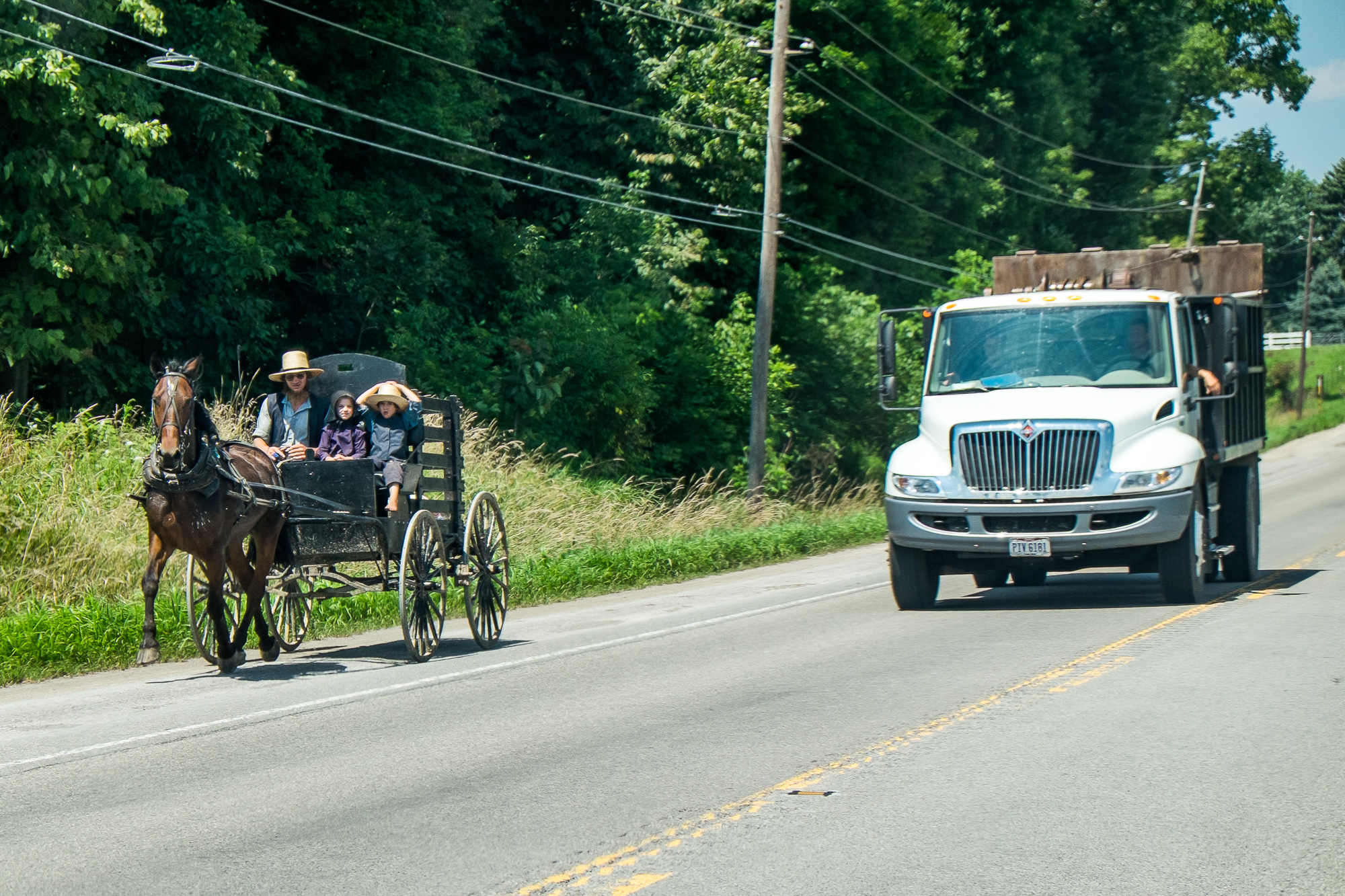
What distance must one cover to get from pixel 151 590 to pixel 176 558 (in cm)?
512

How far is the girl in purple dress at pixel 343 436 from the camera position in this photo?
1217cm

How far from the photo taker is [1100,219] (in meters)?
62.6

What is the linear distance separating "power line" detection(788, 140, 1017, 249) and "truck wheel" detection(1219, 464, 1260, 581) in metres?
17.1

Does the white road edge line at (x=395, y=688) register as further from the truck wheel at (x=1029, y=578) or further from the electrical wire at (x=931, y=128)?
the electrical wire at (x=931, y=128)

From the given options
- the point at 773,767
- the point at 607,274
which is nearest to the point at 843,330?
the point at 607,274

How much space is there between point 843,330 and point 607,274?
7.63 meters

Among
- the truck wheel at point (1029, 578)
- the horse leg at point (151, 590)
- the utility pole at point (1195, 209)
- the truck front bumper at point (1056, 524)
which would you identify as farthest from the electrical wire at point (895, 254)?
the horse leg at point (151, 590)

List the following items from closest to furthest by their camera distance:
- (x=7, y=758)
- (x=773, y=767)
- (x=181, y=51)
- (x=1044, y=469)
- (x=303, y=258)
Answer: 1. (x=773, y=767)
2. (x=7, y=758)
3. (x=1044, y=469)
4. (x=181, y=51)
5. (x=303, y=258)

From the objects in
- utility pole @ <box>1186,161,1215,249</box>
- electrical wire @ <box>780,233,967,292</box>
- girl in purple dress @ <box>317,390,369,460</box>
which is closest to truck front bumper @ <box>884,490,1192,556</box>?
girl in purple dress @ <box>317,390,369,460</box>

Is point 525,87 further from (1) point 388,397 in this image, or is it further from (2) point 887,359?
(1) point 388,397

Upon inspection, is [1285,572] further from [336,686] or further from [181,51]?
[181,51]

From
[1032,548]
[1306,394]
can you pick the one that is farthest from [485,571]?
[1306,394]

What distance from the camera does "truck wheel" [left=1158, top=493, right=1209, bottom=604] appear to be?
13992mm

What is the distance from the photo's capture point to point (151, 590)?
10.6m
